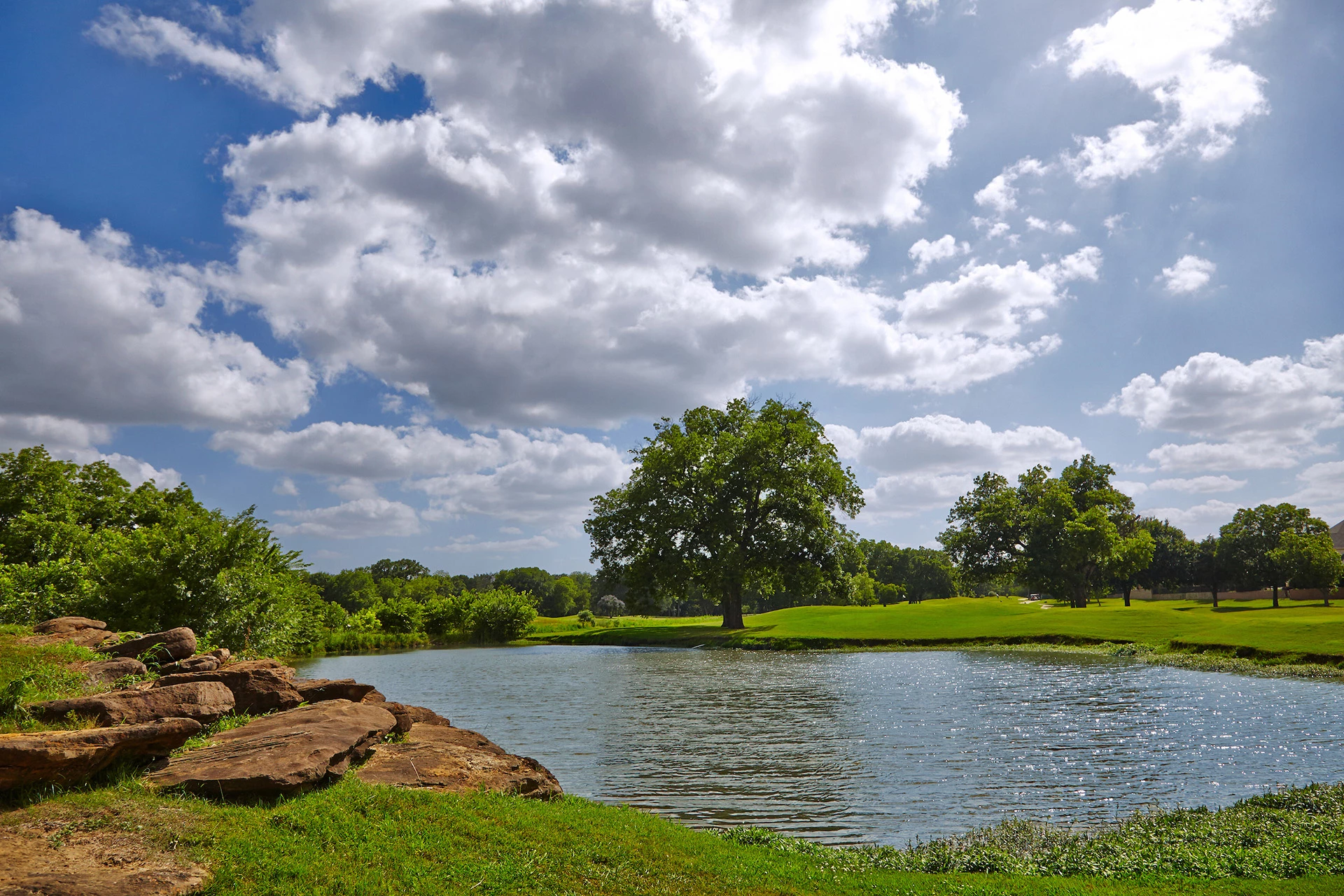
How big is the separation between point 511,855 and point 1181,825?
958 centimetres

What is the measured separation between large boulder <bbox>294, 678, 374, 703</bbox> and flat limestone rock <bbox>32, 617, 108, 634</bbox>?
22.7 feet

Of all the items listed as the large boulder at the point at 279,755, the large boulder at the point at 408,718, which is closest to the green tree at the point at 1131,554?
the large boulder at the point at 408,718

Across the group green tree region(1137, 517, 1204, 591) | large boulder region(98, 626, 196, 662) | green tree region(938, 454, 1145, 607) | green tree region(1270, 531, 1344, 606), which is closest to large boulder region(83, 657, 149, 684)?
large boulder region(98, 626, 196, 662)

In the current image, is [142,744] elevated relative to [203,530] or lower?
lower

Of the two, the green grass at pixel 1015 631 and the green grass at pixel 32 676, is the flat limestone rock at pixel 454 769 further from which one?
the green grass at pixel 1015 631

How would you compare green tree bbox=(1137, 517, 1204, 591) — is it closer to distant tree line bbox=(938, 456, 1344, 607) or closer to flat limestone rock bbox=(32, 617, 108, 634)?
distant tree line bbox=(938, 456, 1344, 607)

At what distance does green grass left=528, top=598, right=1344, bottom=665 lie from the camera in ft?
102

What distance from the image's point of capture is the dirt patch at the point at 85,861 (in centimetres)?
601

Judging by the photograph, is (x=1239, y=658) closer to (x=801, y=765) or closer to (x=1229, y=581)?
(x=801, y=765)

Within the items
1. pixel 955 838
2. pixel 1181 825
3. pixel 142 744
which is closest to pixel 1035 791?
pixel 1181 825

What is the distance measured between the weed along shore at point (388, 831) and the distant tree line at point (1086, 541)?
66.7 meters

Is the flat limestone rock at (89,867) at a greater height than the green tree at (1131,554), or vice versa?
the green tree at (1131,554)

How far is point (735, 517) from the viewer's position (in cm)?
5850

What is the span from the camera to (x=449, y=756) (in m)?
11.6
